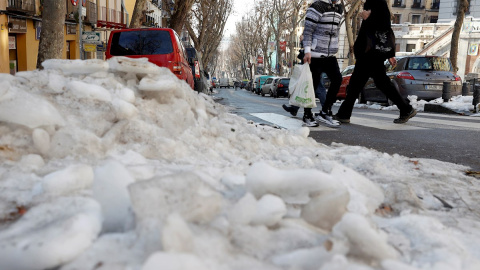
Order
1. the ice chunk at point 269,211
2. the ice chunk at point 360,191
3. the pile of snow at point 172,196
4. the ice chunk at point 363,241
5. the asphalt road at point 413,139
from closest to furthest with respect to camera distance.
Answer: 1. the pile of snow at point 172,196
2. the ice chunk at point 363,241
3. the ice chunk at point 269,211
4. the ice chunk at point 360,191
5. the asphalt road at point 413,139

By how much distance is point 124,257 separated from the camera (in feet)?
4.09

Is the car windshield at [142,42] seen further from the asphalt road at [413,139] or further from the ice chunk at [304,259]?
the ice chunk at [304,259]

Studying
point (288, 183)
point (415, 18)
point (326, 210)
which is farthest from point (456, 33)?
point (415, 18)

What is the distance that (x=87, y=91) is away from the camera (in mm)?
2646

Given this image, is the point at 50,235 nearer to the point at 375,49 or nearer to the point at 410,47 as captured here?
the point at 375,49

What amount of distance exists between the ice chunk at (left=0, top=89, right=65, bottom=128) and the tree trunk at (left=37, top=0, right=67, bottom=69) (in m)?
7.62

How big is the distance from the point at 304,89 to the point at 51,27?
5.98 m

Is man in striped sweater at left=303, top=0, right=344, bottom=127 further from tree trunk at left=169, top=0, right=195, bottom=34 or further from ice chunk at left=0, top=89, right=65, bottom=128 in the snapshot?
tree trunk at left=169, top=0, right=195, bottom=34

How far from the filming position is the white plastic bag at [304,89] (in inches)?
233

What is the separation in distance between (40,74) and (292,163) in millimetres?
1692

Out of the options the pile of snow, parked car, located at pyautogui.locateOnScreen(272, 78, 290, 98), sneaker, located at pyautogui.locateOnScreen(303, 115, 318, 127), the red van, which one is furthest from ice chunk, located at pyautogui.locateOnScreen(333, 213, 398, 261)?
parked car, located at pyautogui.locateOnScreen(272, 78, 290, 98)

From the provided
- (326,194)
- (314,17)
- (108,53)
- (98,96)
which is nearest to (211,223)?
(326,194)

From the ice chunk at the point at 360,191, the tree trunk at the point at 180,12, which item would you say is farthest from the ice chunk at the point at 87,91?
the tree trunk at the point at 180,12

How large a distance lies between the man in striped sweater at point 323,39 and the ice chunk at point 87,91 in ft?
12.8
